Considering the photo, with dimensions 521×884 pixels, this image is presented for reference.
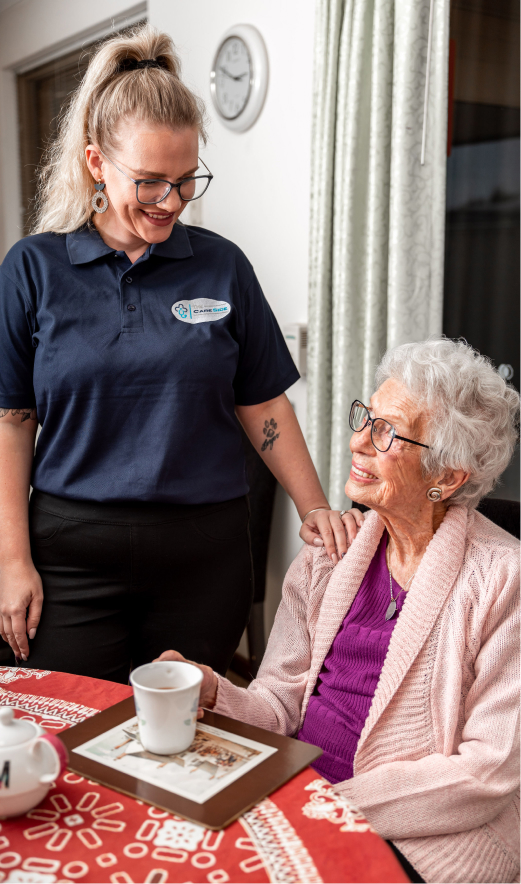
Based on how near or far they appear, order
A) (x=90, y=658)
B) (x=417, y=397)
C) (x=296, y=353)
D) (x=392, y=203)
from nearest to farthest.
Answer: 1. (x=417, y=397)
2. (x=90, y=658)
3. (x=392, y=203)
4. (x=296, y=353)

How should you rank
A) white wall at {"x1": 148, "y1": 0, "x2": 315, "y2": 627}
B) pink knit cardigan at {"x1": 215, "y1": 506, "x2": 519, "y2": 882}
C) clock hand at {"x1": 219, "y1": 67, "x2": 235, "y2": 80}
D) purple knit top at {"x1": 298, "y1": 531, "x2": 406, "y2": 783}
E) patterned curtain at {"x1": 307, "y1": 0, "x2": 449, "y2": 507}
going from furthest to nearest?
clock hand at {"x1": 219, "y1": 67, "x2": 235, "y2": 80} → white wall at {"x1": 148, "y1": 0, "x2": 315, "y2": 627} → patterned curtain at {"x1": 307, "y1": 0, "x2": 449, "y2": 507} → purple knit top at {"x1": 298, "y1": 531, "x2": 406, "y2": 783} → pink knit cardigan at {"x1": 215, "y1": 506, "x2": 519, "y2": 882}

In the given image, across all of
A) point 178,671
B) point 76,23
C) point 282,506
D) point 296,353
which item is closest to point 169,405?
point 178,671

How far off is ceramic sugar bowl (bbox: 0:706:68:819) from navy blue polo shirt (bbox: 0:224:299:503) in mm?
635

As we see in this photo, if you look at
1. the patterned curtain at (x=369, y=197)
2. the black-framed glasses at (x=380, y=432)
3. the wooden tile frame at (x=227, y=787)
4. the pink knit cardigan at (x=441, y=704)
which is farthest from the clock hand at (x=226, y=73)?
the wooden tile frame at (x=227, y=787)

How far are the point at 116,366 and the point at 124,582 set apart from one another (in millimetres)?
406

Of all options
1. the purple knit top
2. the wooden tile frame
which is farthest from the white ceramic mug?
the purple knit top

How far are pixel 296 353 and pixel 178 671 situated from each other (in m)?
1.90

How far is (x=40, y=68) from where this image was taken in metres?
4.28

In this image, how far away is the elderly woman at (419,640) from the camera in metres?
1.15

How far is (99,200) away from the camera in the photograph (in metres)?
1.53

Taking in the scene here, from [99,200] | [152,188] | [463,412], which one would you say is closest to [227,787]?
[463,412]

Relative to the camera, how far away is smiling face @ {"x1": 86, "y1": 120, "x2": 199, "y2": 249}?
4.52 feet

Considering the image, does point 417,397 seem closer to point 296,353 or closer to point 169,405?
point 169,405

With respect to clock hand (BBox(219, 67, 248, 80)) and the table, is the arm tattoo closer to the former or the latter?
the table
